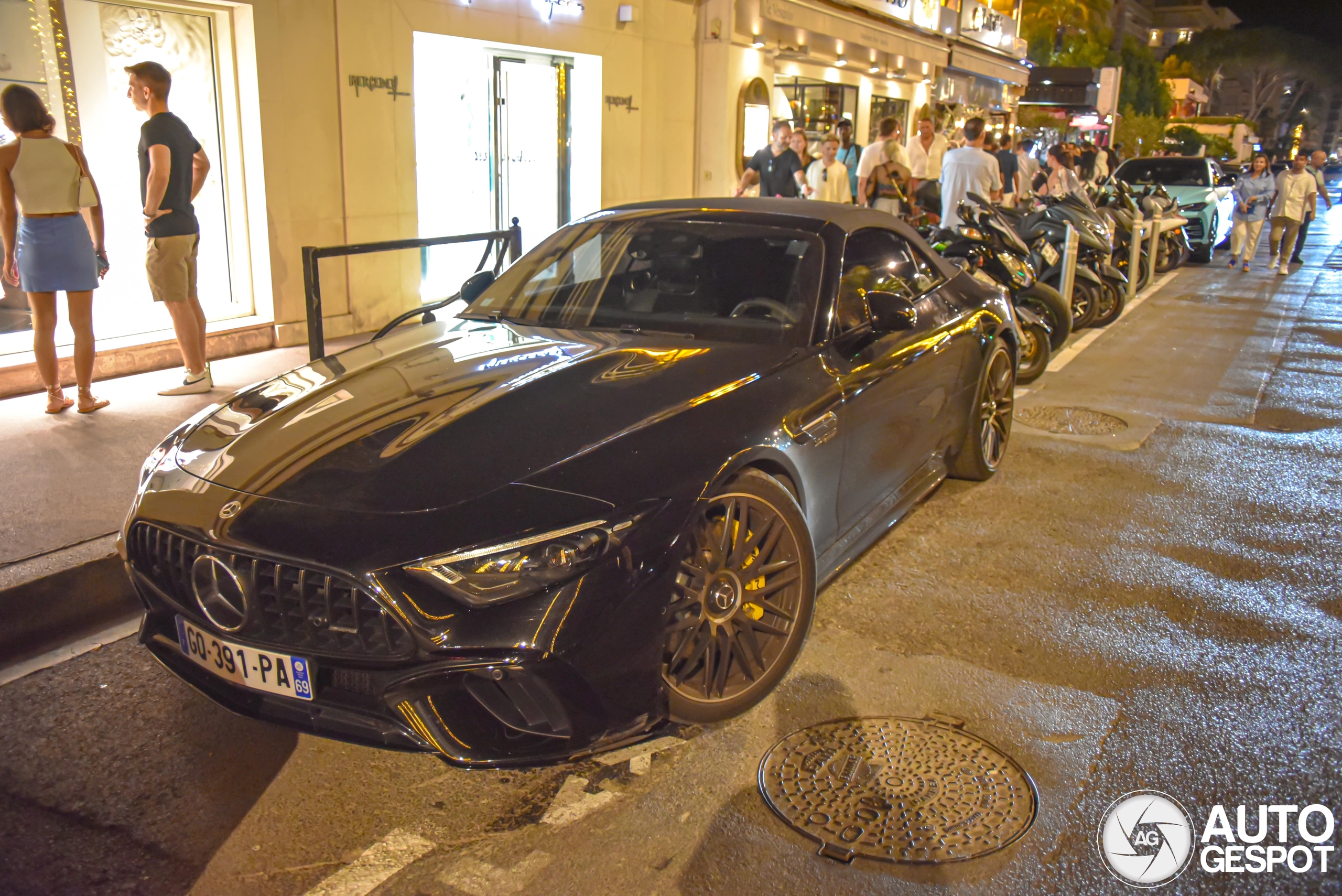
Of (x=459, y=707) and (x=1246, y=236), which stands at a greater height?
(x=1246, y=236)

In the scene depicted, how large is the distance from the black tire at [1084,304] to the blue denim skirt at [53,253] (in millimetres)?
9102

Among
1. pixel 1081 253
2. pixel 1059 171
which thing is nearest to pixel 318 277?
pixel 1081 253

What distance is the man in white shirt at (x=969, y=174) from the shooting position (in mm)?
10859

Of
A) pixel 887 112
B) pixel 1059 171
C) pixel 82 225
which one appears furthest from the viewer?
pixel 887 112

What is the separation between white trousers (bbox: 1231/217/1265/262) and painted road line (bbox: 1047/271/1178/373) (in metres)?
3.97

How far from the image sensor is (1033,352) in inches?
341

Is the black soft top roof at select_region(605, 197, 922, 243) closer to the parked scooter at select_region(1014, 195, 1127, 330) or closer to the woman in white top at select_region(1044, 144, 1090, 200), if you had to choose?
the parked scooter at select_region(1014, 195, 1127, 330)

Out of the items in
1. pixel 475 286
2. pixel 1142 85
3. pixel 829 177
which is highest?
pixel 1142 85

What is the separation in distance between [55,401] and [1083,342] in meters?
9.00

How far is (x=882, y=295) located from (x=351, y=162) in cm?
651

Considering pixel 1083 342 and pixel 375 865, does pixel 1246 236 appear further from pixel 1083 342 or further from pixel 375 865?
pixel 375 865

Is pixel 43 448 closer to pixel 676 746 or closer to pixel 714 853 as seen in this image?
pixel 676 746

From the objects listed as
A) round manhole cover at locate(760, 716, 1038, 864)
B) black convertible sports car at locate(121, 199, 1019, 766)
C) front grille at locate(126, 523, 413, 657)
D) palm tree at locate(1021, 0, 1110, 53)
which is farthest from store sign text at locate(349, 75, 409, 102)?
palm tree at locate(1021, 0, 1110, 53)

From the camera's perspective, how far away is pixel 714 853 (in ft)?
9.09
